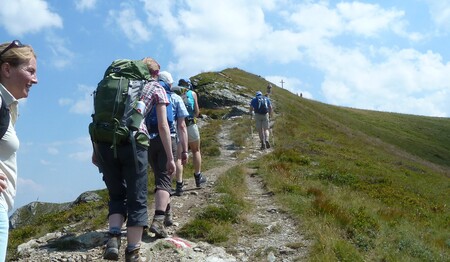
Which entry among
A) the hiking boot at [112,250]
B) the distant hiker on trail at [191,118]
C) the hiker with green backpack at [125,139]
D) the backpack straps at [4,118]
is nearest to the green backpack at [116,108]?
the hiker with green backpack at [125,139]

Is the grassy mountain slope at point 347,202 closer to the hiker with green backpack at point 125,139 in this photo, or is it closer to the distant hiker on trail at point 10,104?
the hiker with green backpack at point 125,139

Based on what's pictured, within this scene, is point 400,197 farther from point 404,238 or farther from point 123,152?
point 123,152

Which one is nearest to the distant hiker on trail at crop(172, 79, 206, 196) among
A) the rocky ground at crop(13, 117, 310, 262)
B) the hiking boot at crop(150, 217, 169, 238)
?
the rocky ground at crop(13, 117, 310, 262)

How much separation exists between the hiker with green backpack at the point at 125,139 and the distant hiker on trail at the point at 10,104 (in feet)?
6.06

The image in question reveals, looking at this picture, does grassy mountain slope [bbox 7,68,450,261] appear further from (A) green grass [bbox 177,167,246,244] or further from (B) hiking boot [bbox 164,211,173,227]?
(B) hiking boot [bbox 164,211,173,227]

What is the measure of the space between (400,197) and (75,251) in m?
11.3

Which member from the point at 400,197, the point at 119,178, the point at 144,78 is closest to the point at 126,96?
the point at 144,78

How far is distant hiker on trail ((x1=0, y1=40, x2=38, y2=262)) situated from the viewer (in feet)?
10.7

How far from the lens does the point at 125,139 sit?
18.2 feet

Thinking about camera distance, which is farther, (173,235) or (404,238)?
(404,238)

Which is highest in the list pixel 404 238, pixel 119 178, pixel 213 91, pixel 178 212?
pixel 213 91

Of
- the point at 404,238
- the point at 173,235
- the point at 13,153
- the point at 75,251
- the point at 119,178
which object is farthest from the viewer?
the point at 404,238

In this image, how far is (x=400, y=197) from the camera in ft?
49.6

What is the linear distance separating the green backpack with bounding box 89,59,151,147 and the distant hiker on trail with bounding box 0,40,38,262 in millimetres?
1813
